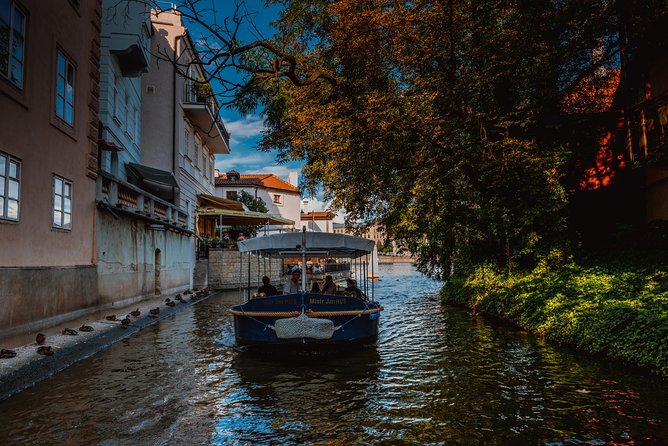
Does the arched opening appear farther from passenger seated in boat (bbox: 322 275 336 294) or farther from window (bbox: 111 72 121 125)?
passenger seated in boat (bbox: 322 275 336 294)

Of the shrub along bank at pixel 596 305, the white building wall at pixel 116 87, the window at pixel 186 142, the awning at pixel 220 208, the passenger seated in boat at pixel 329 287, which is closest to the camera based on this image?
the shrub along bank at pixel 596 305

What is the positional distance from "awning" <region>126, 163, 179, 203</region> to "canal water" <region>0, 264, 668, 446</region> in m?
10.8

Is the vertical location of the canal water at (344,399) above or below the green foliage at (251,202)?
below

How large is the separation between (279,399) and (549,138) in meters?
12.0

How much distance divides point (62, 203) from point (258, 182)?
5302 cm

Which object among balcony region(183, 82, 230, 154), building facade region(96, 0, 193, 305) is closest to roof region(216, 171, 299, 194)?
balcony region(183, 82, 230, 154)

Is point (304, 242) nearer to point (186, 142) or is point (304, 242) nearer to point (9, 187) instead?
point (9, 187)

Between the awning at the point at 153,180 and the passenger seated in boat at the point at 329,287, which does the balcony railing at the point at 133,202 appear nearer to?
the awning at the point at 153,180

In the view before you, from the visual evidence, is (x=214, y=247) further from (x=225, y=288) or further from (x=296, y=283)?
(x=296, y=283)

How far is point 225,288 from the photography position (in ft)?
105

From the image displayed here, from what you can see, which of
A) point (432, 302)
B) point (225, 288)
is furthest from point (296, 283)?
point (225, 288)

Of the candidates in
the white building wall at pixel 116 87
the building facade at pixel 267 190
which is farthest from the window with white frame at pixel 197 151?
the building facade at pixel 267 190

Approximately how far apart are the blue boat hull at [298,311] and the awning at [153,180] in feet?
39.1

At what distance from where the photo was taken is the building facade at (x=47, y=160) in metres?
10.1
